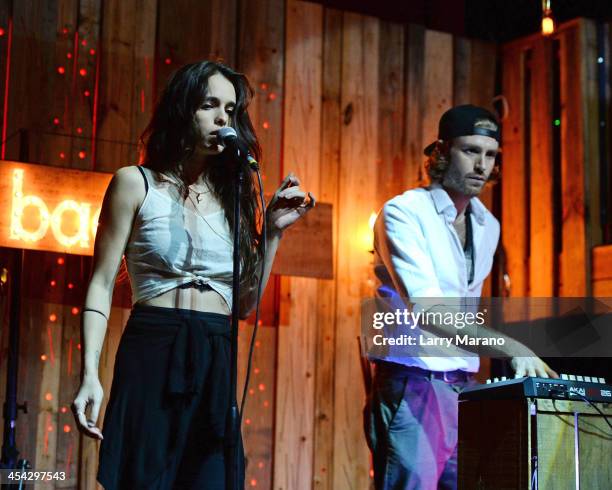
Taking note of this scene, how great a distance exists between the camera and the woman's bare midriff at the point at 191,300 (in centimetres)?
259

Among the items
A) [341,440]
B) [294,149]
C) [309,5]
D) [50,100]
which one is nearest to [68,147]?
[50,100]

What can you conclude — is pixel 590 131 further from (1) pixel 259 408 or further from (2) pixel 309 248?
(1) pixel 259 408

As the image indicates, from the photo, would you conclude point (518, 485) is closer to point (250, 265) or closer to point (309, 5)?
point (250, 265)

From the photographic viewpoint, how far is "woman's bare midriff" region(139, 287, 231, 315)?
8.48ft

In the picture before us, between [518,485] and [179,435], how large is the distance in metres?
1.02

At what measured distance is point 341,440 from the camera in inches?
204

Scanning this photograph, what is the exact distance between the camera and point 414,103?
5684mm

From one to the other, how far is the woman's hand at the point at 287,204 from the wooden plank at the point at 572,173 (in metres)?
3.07

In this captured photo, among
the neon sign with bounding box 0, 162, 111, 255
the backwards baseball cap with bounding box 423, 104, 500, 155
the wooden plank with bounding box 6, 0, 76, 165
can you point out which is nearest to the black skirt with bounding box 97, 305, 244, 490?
the backwards baseball cap with bounding box 423, 104, 500, 155

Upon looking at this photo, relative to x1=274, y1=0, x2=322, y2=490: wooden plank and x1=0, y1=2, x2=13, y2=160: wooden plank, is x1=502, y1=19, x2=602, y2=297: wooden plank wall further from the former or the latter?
x1=0, y1=2, x2=13, y2=160: wooden plank

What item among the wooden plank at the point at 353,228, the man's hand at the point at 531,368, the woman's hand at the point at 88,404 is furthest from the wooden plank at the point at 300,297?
the woman's hand at the point at 88,404

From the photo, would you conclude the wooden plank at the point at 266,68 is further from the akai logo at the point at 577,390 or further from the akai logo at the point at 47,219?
the akai logo at the point at 577,390

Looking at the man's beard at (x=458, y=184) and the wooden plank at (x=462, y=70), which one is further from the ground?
the wooden plank at (x=462, y=70)

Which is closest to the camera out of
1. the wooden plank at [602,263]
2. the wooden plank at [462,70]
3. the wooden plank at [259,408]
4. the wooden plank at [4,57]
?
the wooden plank at [4,57]
